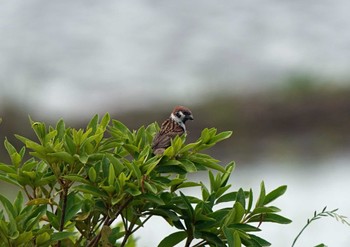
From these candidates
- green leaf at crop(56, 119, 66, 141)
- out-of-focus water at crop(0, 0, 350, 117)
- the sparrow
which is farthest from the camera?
out-of-focus water at crop(0, 0, 350, 117)

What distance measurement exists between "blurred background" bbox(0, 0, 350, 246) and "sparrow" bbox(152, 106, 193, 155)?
1.36m

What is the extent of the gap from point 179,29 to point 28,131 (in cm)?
222

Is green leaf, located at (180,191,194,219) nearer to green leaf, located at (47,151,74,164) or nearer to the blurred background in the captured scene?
green leaf, located at (47,151,74,164)

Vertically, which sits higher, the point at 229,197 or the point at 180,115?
the point at 180,115

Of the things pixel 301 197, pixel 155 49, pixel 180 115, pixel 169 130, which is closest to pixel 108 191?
pixel 169 130

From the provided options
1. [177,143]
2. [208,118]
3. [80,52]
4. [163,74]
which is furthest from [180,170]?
[80,52]

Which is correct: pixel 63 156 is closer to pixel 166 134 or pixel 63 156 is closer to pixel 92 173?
pixel 92 173

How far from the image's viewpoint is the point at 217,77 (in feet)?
26.5

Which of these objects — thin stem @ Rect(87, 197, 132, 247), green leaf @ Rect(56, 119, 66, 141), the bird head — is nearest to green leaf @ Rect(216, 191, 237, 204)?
thin stem @ Rect(87, 197, 132, 247)

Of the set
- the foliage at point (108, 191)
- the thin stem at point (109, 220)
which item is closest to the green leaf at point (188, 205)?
the foliage at point (108, 191)

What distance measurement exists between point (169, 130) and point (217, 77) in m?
4.52

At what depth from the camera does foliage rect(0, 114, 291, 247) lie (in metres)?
2.78

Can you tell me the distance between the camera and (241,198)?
292 cm

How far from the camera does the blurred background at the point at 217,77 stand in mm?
6716
